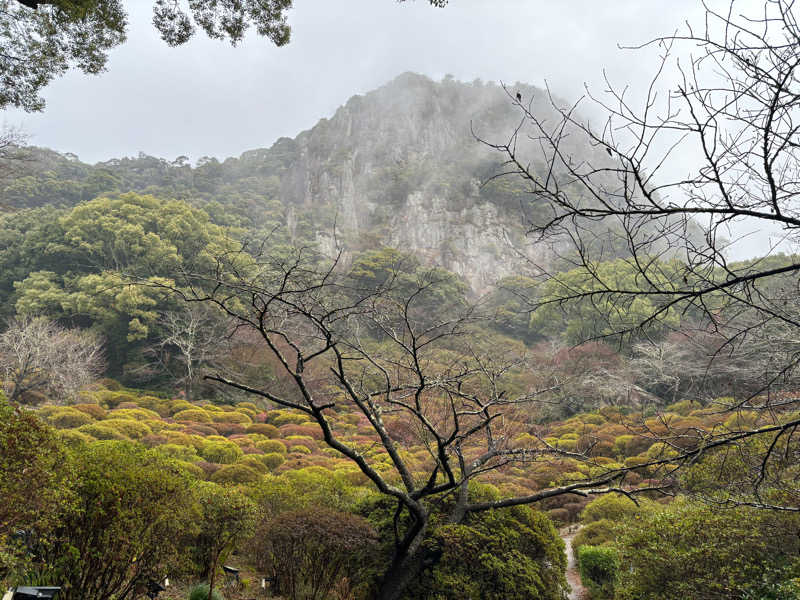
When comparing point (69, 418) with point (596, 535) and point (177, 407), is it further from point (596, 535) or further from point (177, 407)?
point (596, 535)

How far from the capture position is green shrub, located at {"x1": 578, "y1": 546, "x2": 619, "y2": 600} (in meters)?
7.07

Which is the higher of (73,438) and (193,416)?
(73,438)

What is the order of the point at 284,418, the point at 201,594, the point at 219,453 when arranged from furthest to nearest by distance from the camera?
the point at 284,418, the point at 219,453, the point at 201,594

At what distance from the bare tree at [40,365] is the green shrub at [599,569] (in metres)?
15.6

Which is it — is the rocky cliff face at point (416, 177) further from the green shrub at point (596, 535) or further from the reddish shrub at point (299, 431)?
the green shrub at point (596, 535)

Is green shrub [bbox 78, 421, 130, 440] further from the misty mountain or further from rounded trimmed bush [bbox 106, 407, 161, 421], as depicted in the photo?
the misty mountain

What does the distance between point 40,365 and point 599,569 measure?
56.3 ft

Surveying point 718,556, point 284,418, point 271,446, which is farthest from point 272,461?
point 718,556

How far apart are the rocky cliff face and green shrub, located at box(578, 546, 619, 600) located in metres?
33.2

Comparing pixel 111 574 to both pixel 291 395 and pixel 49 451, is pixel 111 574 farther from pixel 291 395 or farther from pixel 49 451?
pixel 291 395

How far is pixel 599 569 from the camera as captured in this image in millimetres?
7395

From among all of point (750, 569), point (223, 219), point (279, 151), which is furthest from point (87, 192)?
point (750, 569)

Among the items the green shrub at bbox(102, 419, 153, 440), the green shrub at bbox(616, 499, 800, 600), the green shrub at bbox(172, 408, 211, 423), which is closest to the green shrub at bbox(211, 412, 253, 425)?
the green shrub at bbox(172, 408, 211, 423)

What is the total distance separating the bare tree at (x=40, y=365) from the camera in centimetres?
1413
